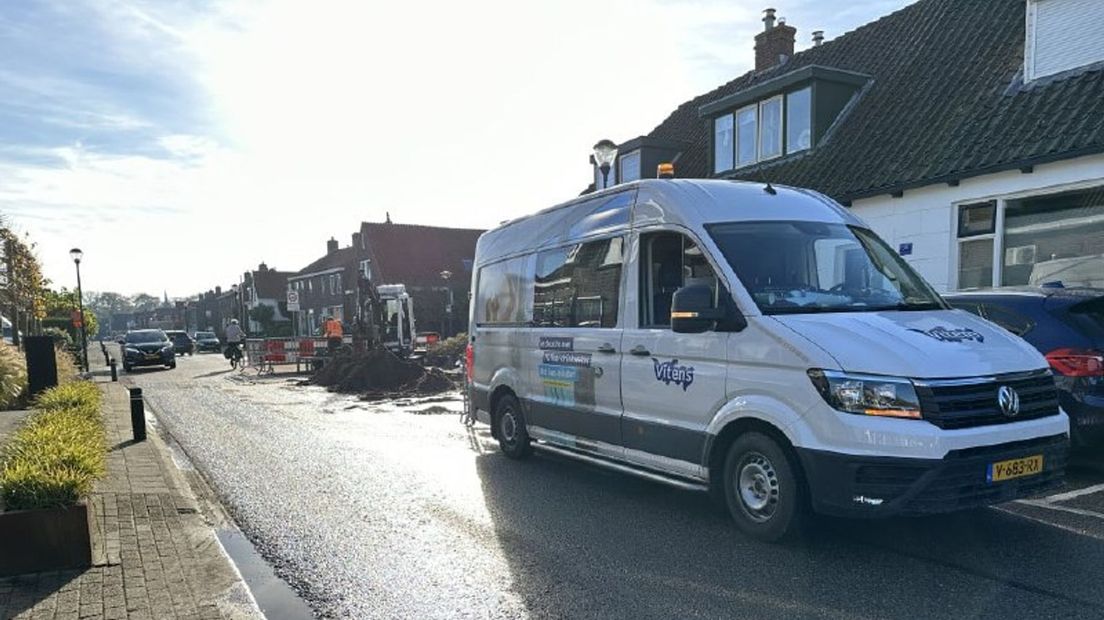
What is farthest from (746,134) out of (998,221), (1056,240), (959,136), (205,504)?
(205,504)

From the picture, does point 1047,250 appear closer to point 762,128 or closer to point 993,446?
point 762,128

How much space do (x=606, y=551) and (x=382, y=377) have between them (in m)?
13.8

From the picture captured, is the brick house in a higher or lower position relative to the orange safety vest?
higher

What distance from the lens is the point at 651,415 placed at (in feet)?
18.7

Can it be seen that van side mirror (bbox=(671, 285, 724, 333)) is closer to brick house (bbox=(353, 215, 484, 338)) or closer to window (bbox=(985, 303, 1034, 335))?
window (bbox=(985, 303, 1034, 335))

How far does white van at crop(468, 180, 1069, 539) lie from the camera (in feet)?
13.6

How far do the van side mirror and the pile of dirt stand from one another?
12.0m

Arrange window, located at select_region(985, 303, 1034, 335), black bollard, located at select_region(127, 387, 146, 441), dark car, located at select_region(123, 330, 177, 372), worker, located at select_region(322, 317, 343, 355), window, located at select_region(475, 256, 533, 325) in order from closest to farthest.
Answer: window, located at select_region(985, 303, 1034, 335) → window, located at select_region(475, 256, 533, 325) → black bollard, located at select_region(127, 387, 146, 441) → worker, located at select_region(322, 317, 343, 355) → dark car, located at select_region(123, 330, 177, 372)

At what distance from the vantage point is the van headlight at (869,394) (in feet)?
13.5

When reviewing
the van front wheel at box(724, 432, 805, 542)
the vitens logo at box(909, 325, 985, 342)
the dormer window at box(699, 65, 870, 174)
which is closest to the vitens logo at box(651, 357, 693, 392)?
the van front wheel at box(724, 432, 805, 542)

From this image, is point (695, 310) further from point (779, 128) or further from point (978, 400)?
point (779, 128)

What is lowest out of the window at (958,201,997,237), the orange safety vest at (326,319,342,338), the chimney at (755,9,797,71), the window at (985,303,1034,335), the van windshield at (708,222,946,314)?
the orange safety vest at (326,319,342,338)

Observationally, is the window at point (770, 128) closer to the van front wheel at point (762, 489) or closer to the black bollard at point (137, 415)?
the van front wheel at point (762, 489)

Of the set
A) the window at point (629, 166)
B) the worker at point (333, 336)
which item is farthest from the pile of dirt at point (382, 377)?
the window at point (629, 166)
